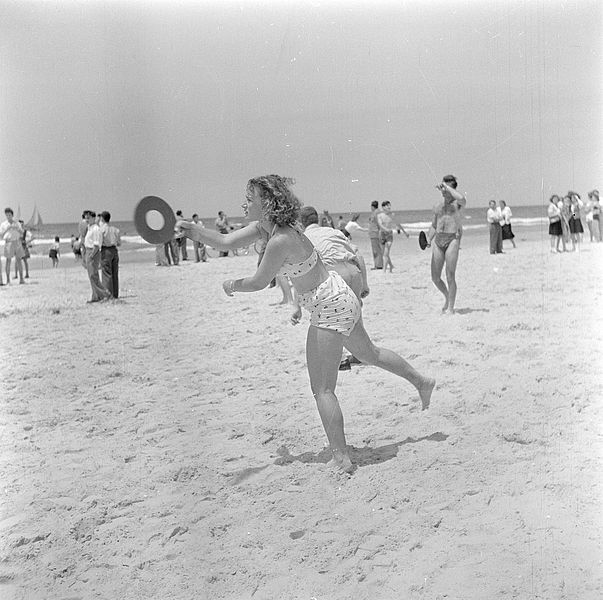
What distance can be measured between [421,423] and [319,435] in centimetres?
68

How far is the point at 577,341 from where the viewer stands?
6.52 m

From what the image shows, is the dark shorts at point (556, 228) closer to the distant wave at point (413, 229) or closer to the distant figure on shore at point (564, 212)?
the distant figure on shore at point (564, 212)

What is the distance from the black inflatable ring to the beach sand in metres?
1.45

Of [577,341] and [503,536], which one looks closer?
[503,536]

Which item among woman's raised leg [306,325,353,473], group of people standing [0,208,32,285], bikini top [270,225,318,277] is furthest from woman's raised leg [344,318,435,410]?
group of people standing [0,208,32,285]

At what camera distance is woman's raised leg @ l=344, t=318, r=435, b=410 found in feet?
13.0

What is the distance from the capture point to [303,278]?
3.74 metres

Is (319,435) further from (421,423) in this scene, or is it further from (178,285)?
(178,285)

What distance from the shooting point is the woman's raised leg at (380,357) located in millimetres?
3965

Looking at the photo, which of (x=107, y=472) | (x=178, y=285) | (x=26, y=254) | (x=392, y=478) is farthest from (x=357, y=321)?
(x=26, y=254)

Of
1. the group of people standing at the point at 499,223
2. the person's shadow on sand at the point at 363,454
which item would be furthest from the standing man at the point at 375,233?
the person's shadow on sand at the point at 363,454

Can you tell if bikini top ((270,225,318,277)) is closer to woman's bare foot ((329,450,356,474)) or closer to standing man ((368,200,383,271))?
woman's bare foot ((329,450,356,474))

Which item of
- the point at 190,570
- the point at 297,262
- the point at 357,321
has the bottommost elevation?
the point at 190,570

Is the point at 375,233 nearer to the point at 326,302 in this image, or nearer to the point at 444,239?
the point at 444,239
